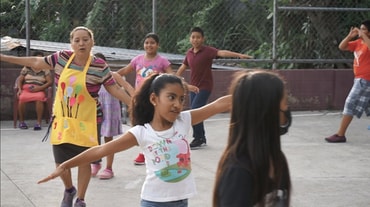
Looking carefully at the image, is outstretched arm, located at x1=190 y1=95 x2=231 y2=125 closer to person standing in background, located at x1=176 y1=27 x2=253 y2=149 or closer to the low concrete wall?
person standing in background, located at x1=176 y1=27 x2=253 y2=149

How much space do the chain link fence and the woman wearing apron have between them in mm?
5536

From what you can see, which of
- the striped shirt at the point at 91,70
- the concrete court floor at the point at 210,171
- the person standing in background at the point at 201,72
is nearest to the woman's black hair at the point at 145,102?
the striped shirt at the point at 91,70

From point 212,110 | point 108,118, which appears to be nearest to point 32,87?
point 108,118

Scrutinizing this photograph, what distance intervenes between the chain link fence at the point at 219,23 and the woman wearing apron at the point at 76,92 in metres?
5.54

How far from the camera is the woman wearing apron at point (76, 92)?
18.2 ft

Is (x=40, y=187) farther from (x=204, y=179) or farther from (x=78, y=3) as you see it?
(x=78, y=3)

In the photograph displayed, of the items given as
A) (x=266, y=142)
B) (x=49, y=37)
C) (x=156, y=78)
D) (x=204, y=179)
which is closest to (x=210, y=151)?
(x=204, y=179)

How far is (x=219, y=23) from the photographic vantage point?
40.4ft

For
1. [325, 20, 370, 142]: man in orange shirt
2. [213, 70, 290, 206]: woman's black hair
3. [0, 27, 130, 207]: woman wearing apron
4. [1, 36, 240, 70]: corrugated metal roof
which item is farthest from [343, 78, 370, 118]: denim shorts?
[213, 70, 290, 206]: woman's black hair

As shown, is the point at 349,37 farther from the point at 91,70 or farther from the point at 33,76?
the point at 33,76

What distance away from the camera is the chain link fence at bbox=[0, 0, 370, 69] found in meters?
11.4

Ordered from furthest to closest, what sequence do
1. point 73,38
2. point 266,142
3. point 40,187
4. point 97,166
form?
point 97,166 → point 40,187 → point 73,38 → point 266,142

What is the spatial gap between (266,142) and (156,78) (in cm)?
142

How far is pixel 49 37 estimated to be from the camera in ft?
37.9
